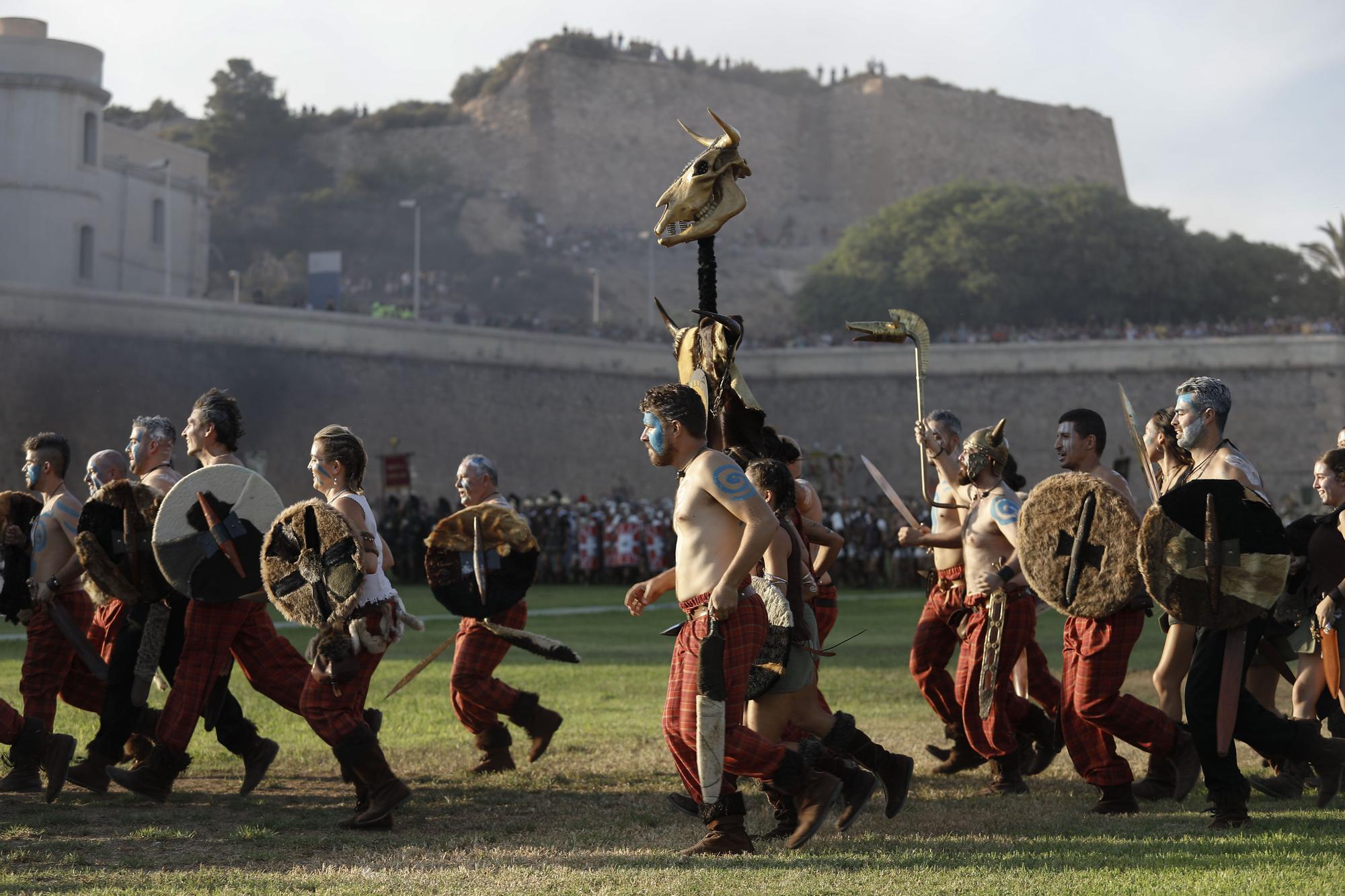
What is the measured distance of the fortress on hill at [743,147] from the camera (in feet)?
246

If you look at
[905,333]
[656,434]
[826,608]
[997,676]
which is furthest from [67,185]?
[656,434]

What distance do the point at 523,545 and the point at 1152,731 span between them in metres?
3.10

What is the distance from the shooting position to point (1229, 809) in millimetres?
6398

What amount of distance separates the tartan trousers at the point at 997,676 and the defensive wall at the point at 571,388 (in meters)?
31.8

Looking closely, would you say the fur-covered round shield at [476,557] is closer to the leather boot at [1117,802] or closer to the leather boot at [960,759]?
the leather boot at [960,759]

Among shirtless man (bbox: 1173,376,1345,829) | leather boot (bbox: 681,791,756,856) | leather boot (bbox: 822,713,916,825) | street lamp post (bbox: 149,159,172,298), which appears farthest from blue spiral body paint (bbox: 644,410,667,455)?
street lamp post (bbox: 149,159,172,298)

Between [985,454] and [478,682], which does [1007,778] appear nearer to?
[985,454]

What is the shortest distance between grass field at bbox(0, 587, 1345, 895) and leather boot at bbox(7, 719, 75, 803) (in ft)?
0.41

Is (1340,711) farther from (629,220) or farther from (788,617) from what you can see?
(629,220)

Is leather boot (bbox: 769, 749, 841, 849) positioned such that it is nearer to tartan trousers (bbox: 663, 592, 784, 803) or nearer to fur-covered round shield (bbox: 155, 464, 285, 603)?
tartan trousers (bbox: 663, 592, 784, 803)

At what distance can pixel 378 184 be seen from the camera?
69875mm

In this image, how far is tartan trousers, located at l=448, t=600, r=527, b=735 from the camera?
8273 millimetres

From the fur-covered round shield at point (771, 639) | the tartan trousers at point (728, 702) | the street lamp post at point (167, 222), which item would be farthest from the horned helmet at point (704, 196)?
the street lamp post at point (167, 222)

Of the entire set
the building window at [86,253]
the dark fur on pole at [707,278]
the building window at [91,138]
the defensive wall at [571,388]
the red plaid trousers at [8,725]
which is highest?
the building window at [91,138]
